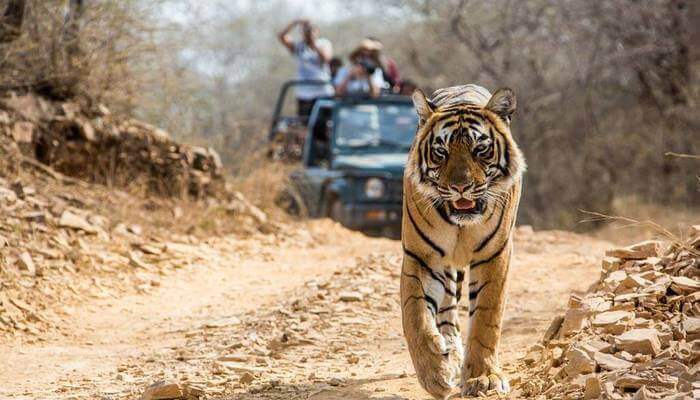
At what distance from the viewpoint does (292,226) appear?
38.9 ft

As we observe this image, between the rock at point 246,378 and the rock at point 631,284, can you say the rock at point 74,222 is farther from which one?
the rock at point 631,284

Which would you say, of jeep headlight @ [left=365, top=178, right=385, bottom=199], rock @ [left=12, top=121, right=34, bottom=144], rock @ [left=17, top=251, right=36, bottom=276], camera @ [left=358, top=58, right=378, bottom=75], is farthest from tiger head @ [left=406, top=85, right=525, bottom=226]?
camera @ [left=358, top=58, right=378, bottom=75]

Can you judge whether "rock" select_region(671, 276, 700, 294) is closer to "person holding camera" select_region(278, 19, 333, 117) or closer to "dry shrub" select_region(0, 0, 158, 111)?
"dry shrub" select_region(0, 0, 158, 111)

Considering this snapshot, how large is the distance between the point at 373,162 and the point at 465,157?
7.35 metres

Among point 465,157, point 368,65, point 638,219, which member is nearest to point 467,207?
point 465,157

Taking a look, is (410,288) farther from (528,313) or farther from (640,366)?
(528,313)

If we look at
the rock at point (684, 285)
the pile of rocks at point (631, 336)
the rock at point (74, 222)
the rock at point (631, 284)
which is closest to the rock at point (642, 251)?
the pile of rocks at point (631, 336)

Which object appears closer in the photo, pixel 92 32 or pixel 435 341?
pixel 435 341

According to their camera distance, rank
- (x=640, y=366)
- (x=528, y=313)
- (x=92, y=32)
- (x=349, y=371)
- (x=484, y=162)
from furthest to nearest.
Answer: (x=92, y=32)
(x=528, y=313)
(x=349, y=371)
(x=484, y=162)
(x=640, y=366)

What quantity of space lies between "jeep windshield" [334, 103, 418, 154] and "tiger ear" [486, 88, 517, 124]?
742cm

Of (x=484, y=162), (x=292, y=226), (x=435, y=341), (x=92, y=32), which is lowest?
(x=292, y=226)

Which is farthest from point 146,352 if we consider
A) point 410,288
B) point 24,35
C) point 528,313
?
point 24,35

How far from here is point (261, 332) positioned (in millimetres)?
6492

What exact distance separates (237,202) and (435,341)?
7.44 meters
